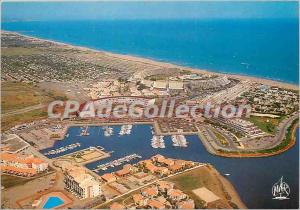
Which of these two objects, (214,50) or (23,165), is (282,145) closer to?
(23,165)

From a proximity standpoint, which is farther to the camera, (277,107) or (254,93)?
(254,93)

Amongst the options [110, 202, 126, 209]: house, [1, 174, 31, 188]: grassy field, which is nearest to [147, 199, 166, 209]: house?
[110, 202, 126, 209]: house

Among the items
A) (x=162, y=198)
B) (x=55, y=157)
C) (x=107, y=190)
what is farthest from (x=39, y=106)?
(x=162, y=198)

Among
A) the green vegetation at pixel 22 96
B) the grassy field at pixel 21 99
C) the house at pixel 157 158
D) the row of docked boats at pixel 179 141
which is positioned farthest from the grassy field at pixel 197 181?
the green vegetation at pixel 22 96

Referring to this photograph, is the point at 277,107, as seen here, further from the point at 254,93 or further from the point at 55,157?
the point at 55,157

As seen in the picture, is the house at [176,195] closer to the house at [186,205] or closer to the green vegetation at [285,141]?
the house at [186,205]
